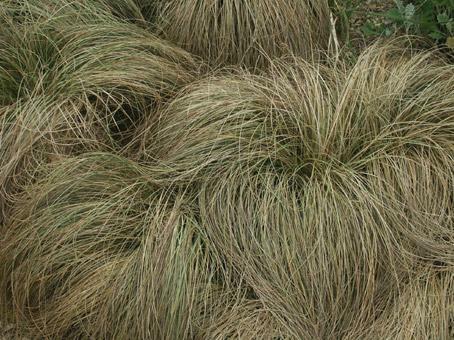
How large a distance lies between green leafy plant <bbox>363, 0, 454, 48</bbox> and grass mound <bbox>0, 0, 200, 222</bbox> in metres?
0.92

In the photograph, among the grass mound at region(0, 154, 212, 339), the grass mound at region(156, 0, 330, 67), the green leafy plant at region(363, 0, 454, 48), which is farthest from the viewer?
the grass mound at region(156, 0, 330, 67)

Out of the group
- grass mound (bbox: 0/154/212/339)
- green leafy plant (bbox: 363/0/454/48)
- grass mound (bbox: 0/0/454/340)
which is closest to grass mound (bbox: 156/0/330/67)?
grass mound (bbox: 0/0/454/340)

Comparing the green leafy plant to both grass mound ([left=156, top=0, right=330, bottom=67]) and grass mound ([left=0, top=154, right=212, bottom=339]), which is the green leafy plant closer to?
grass mound ([left=156, top=0, right=330, bottom=67])

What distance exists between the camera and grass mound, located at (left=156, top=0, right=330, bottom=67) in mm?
3615

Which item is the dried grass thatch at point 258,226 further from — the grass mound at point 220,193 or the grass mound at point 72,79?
the grass mound at point 72,79

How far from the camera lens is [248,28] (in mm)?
3635

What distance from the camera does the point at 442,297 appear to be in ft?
9.11

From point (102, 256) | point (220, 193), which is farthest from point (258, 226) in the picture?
point (102, 256)

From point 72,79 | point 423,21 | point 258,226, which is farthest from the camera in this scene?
point 423,21

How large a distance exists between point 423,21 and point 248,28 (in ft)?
2.67

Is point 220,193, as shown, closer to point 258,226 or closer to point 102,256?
point 258,226

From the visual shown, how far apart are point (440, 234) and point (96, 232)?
50.9 inches

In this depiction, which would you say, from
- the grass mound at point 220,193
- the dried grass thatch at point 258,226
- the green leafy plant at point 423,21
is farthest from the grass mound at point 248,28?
the dried grass thatch at point 258,226

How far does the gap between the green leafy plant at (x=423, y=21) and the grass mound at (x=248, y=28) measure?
0.95ft
